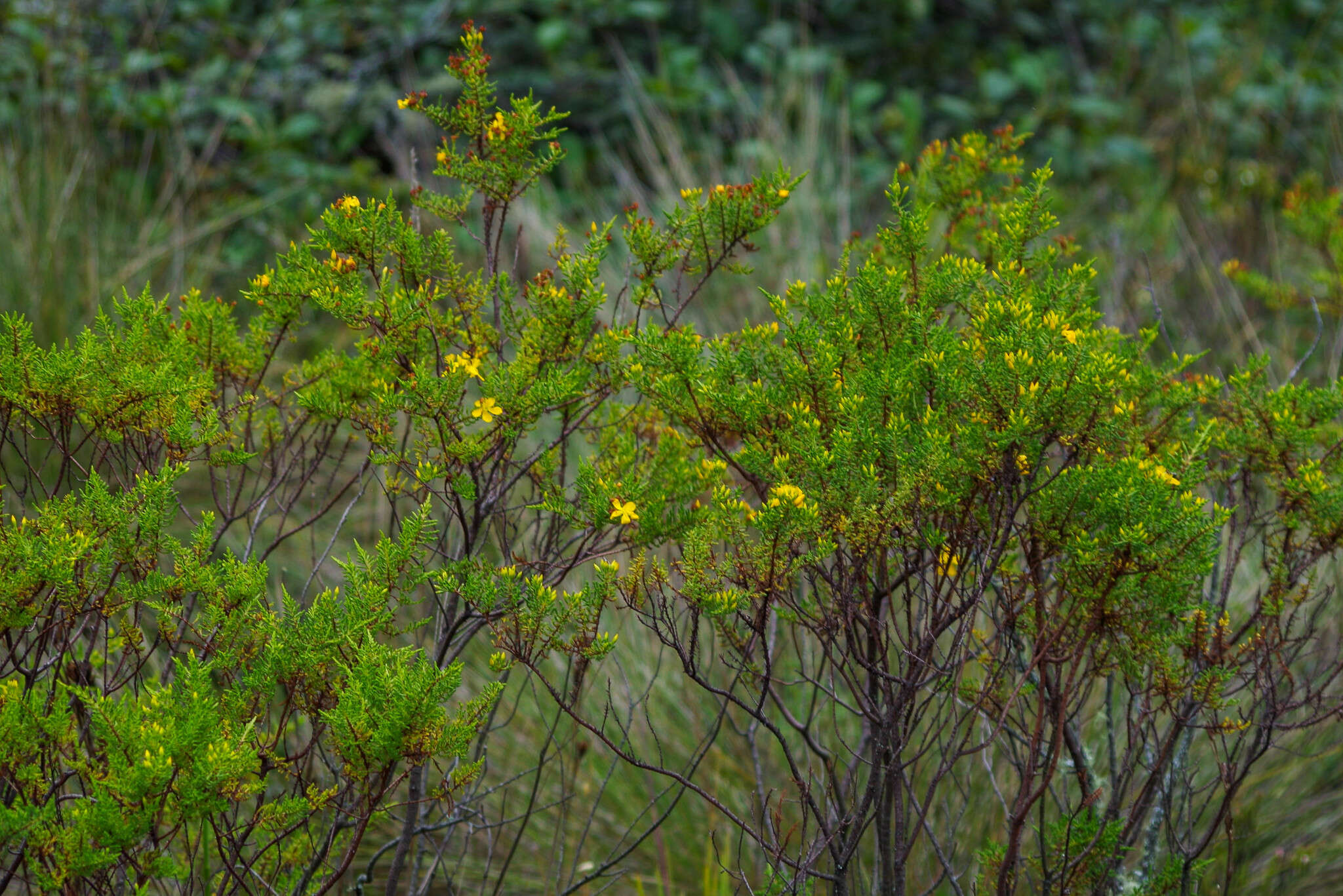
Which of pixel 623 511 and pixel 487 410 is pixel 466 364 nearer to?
pixel 487 410

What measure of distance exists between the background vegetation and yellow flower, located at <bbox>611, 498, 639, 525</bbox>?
9.58 ft

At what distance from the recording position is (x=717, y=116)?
6.08 m

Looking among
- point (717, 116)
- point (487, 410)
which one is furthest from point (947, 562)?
point (717, 116)

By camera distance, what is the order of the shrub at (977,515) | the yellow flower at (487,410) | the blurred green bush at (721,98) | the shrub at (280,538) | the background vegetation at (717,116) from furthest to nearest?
the blurred green bush at (721,98), the background vegetation at (717,116), the yellow flower at (487,410), the shrub at (977,515), the shrub at (280,538)

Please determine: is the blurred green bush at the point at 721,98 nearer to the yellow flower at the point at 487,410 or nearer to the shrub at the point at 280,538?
the shrub at the point at 280,538

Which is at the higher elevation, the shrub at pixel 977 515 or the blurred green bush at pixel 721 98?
the blurred green bush at pixel 721 98

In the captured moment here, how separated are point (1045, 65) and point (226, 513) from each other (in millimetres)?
5800

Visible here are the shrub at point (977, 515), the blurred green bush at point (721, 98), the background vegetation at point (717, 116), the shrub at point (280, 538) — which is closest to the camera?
the shrub at point (280, 538)

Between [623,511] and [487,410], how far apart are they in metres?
0.25

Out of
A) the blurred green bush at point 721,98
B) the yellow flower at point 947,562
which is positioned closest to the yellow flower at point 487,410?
the yellow flower at point 947,562

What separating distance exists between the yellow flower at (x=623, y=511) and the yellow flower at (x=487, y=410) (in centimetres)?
22

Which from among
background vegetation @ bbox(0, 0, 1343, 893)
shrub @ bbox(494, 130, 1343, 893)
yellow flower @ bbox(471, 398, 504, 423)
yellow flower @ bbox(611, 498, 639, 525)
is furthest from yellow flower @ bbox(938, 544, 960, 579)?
background vegetation @ bbox(0, 0, 1343, 893)

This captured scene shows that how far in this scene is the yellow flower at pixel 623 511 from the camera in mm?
1645

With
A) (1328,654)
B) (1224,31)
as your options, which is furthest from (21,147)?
(1224,31)
